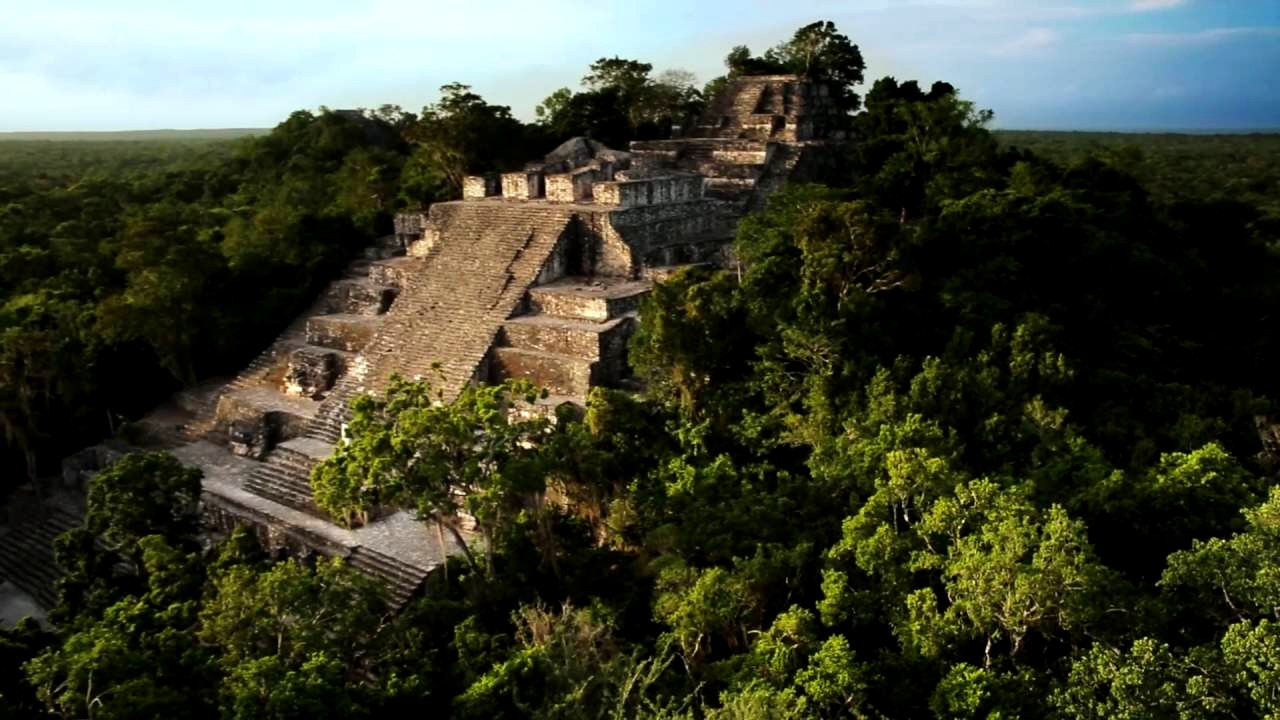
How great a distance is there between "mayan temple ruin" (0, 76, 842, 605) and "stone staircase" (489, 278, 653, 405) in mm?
19

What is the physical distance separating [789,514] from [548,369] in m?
3.83

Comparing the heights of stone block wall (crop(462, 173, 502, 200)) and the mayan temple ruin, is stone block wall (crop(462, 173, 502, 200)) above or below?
above

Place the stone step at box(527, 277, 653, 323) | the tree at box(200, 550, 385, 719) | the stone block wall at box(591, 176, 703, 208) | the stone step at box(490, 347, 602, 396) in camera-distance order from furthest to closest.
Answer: the stone block wall at box(591, 176, 703, 208), the stone step at box(527, 277, 653, 323), the stone step at box(490, 347, 602, 396), the tree at box(200, 550, 385, 719)

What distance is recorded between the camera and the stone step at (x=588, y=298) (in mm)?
11297

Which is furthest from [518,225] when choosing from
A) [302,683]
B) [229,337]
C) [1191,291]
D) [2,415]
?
[1191,291]

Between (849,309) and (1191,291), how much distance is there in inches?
306

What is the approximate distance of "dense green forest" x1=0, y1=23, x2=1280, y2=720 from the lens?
6.02m

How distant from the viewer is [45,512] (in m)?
11.5

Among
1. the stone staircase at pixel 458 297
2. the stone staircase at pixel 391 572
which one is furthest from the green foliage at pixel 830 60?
the stone staircase at pixel 391 572

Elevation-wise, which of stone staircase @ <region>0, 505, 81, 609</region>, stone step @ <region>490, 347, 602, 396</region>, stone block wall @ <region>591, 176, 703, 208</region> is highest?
stone block wall @ <region>591, 176, 703, 208</region>

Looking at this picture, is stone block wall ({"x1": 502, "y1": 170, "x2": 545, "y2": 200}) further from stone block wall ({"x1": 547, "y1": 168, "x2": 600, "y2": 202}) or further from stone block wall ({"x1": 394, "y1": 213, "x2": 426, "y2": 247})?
stone block wall ({"x1": 394, "y1": 213, "x2": 426, "y2": 247})

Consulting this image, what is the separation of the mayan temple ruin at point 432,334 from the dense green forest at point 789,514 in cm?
102

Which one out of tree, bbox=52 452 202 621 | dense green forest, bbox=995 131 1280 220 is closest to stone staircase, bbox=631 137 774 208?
dense green forest, bbox=995 131 1280 220

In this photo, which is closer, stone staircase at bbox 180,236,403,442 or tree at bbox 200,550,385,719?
tree at bbox 200,550,385,719
